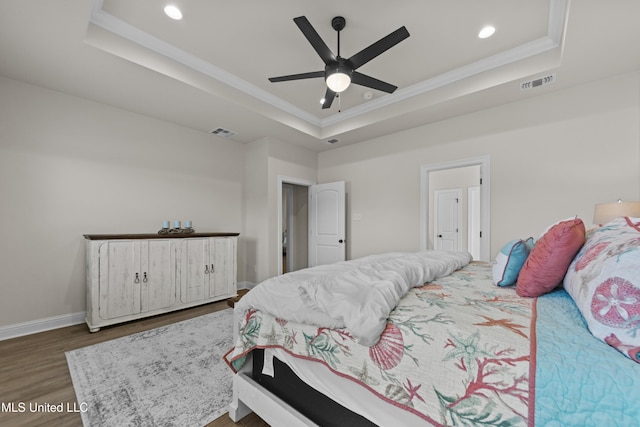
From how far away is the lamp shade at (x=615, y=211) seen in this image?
208 cm

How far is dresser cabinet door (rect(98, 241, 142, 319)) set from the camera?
2.76 meters

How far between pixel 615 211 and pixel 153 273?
4668 mm

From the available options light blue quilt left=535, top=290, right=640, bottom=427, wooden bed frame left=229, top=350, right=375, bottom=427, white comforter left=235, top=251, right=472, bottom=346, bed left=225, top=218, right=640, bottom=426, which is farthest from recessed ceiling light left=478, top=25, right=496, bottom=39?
wooden bed frame left=229, top=350, right=375, bottom=427

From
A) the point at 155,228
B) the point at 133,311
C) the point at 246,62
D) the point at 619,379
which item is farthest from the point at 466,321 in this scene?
the point at 155,228

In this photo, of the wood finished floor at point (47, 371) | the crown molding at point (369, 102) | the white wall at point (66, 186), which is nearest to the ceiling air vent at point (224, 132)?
the white wall at point (66, 186)

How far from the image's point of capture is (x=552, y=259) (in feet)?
3.91

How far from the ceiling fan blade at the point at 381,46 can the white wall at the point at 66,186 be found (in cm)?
299

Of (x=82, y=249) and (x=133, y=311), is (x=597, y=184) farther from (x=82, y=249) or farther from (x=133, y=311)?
(x=82, y=249)

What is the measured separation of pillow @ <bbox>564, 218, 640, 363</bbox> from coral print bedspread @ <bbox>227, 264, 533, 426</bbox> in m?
0.18

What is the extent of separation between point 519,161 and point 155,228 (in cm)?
480

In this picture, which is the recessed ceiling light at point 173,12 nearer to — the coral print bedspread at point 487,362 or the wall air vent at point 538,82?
the coral print bedspread at point 487,362

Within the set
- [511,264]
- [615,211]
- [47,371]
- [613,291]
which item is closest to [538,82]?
[615,211]

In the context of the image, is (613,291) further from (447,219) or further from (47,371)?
(447,219)

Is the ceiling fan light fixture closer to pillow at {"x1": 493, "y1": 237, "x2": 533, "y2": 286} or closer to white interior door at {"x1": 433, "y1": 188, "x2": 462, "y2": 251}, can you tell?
pillow at {"x1": 493, "y1": 237, "x2": 533, "y2": 286}
